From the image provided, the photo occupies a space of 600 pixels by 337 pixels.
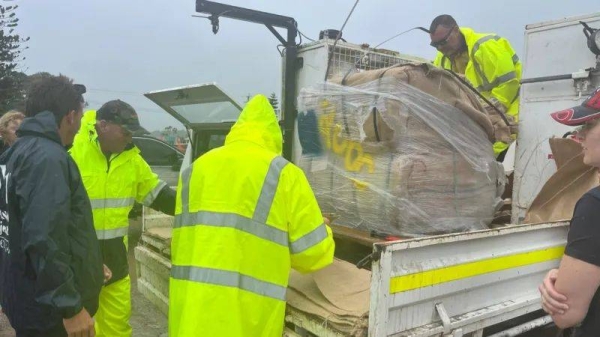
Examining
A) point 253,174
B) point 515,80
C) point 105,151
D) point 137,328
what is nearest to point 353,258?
point 253,174

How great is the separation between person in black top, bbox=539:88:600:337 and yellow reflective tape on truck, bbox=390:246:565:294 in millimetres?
572

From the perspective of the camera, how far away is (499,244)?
2.36 meters

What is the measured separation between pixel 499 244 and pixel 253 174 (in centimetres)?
126

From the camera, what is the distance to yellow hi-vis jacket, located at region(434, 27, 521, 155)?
142 inches

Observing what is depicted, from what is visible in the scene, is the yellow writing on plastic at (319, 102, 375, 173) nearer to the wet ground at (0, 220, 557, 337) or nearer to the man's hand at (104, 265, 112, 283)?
the man's hand at (104, 265, 112, 283)

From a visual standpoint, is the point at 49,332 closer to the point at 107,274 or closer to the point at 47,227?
the point at 47,227

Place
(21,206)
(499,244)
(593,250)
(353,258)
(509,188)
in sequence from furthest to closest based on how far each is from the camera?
1. (509,188)
2. (353,258)
3. (499,244)
4. (21,206)
5. (593,250)

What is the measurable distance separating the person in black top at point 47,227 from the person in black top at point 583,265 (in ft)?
5.50

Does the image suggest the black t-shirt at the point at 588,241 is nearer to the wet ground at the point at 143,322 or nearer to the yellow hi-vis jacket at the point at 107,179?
the yellow hi-vis jacket at the point at 107,179

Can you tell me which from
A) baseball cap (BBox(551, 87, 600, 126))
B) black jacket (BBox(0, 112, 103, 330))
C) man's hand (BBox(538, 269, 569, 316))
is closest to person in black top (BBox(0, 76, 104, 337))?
black jacket (BBox(0, 112, 103, 330))

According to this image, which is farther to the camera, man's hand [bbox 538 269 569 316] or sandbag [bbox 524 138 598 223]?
sandbag [bbox 524 138 598 223]

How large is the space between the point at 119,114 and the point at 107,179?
387 mm

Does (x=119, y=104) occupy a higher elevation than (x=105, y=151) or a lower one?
higher

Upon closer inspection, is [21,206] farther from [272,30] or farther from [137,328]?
[137,328]
